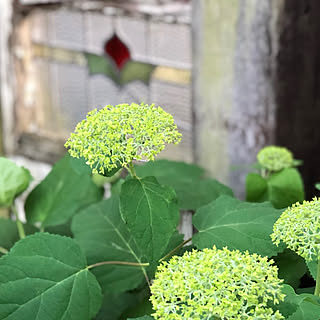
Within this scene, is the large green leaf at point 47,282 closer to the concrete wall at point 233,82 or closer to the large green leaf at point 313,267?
the large green leaf at point 313,267

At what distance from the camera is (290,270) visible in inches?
16.0

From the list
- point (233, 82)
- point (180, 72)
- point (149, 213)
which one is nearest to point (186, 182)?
point (149, 213)

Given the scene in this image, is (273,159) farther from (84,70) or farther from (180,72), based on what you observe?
(84,70)

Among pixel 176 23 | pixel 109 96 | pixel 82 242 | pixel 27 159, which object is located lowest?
pixel 27 159

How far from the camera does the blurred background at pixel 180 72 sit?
3.85 feet

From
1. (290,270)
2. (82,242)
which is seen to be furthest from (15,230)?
(290,270)

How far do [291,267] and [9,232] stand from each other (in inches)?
10.8

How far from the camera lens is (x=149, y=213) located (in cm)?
38

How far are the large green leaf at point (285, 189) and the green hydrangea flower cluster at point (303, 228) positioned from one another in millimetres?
201

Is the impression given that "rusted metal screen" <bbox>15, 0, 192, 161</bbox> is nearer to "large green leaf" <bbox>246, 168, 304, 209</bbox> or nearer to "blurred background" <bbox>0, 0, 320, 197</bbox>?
"blurred background" <bbox>0, 0, 320, 197</bbox>

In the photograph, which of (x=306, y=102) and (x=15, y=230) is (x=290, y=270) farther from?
(x=306, y=102)

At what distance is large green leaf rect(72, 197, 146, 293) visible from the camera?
0.48m

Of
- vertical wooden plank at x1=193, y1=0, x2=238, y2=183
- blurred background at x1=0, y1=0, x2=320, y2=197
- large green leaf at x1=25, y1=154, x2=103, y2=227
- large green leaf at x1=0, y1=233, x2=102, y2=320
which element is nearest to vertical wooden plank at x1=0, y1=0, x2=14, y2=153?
blurred background at x1=0, y1=0, x2=320, y2=197

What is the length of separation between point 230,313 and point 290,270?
0.13 meters
